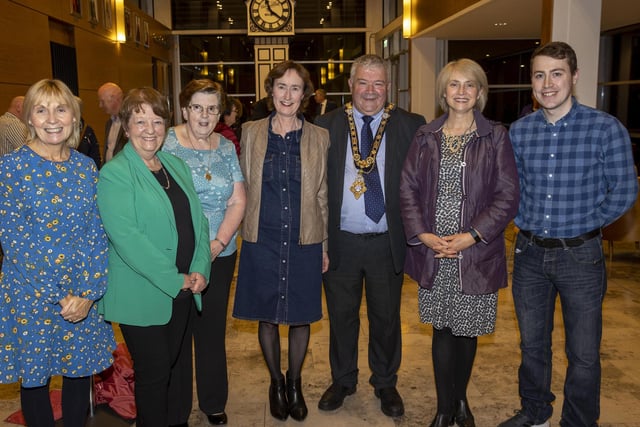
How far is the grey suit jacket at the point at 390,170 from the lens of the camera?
308 cm

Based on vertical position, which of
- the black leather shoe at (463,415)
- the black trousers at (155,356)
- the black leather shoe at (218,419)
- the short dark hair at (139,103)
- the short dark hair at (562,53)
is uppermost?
the short dark hair at (562,53)

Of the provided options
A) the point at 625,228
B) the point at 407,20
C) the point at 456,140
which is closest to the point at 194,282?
the point at 456,140

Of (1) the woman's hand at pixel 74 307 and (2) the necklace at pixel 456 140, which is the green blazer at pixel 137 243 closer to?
(1) the woman's hand at pixel 74 307

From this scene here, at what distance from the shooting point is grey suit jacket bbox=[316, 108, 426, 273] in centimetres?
308

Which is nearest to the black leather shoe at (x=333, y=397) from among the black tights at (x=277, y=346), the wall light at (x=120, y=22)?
the black tights at (x=277, y=346)

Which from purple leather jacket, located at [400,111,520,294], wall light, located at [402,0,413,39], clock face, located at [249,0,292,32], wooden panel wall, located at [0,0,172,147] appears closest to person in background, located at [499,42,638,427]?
purple leather jacket, located at [400,111,520,294]

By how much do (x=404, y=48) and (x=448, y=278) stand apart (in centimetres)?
1156

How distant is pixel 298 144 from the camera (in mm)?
2996

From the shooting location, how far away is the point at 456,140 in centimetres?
276

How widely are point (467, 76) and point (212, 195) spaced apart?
1328 millimetres

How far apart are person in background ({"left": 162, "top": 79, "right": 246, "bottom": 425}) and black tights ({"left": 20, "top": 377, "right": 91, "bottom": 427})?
20.4 inches

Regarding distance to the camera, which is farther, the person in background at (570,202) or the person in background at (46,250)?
the person in background at (570,202)

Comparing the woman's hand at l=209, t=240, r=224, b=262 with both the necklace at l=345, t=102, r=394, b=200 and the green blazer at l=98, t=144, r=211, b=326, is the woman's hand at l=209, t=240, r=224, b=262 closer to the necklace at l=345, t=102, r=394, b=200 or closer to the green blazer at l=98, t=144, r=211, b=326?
the green blazer at l=98, t=144, r=211, b=326

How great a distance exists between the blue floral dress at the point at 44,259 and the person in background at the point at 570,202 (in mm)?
1929
